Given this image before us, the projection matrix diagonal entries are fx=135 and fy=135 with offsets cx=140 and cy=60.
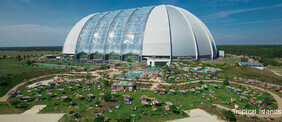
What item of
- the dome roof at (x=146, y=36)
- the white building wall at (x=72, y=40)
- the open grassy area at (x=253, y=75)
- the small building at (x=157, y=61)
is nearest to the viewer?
the open grassy area at (x=253, y=75)

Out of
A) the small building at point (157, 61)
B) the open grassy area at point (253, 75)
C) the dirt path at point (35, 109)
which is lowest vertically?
the dirt path at point (35, 109)

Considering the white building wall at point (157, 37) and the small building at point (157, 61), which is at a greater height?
the white building wall at point (157, 37)

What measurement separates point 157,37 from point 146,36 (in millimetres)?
4993

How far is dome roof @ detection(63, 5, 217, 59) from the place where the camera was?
2255 inches

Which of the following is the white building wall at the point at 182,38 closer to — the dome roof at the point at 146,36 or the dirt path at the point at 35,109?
the dome roof at the point at 146,36

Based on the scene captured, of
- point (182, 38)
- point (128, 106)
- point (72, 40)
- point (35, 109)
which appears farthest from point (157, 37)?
point (72, 40)

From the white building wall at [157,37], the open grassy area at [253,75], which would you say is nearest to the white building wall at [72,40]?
the white building wall at [157,37]

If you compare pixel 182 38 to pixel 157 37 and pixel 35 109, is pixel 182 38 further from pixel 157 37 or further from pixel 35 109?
pixel 35 109

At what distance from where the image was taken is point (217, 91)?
28.3 metres

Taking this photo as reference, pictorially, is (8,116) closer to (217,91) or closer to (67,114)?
(67,114)

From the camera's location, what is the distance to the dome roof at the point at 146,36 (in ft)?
188

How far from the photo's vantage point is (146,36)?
2339 inches

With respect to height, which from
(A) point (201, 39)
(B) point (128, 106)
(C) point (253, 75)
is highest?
(A) point (201, 39)

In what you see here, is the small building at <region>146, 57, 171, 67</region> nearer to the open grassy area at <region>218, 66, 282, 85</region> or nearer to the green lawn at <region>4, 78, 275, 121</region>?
the open grassy area at <region>218, 66, 282, 85</region>
